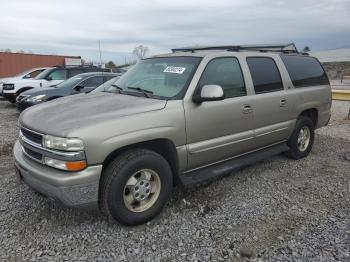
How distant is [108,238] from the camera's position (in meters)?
3.22

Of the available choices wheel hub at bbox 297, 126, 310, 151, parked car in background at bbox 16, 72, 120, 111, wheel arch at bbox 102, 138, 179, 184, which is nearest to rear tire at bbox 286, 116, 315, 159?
wheel hub at bbox 297, 126, 310, 151

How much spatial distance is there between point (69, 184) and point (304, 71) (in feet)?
14.1

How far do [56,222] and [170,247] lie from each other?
1257 millimetres

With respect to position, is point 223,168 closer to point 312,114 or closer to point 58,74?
point 312,114

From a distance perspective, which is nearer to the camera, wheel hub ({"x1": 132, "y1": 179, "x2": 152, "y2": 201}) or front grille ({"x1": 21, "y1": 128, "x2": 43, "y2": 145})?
front grille ({"x1": 21, "y1": 128, "x2": 43, "y2": 145})

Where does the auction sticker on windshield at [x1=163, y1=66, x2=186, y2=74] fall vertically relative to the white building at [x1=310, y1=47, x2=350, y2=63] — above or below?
above

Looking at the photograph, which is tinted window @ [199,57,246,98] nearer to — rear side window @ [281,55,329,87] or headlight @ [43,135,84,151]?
rear side window @ [281,55,329,87]

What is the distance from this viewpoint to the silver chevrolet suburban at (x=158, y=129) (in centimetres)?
299

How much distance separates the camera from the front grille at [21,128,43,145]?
3.15 metres

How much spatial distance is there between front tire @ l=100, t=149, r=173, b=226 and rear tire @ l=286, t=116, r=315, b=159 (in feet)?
8.84

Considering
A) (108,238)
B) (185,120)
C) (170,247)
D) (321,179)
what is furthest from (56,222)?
(321,179)

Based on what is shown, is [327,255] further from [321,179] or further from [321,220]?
[321,179]

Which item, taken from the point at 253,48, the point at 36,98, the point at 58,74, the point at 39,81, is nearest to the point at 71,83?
the point at 36,98

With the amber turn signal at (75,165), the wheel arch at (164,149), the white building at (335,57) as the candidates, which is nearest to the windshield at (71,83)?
the wheel arch at (164,149)
